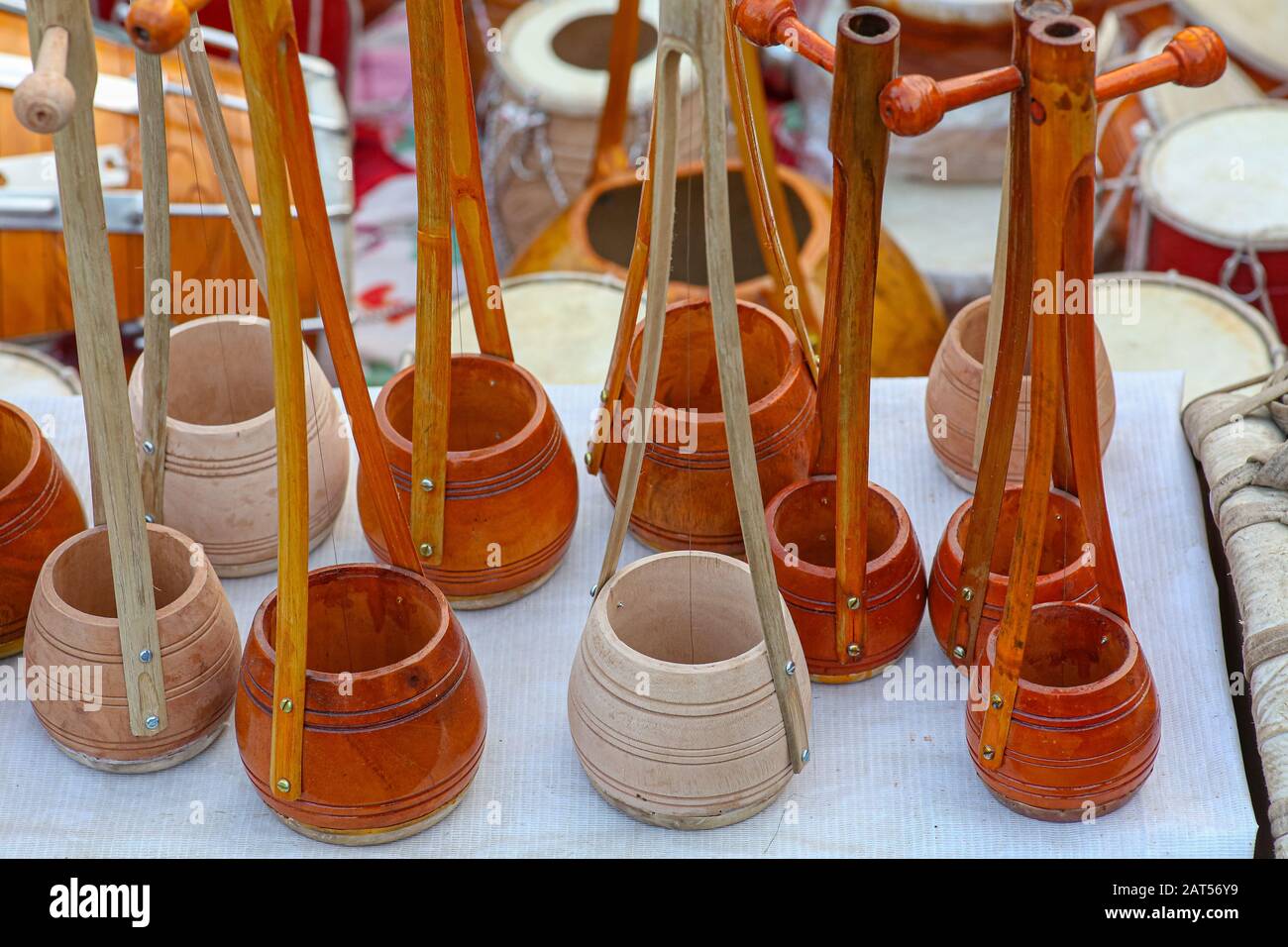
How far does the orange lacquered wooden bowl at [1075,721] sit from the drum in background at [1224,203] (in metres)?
0.86

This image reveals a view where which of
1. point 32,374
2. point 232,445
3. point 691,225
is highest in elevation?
point 232,445

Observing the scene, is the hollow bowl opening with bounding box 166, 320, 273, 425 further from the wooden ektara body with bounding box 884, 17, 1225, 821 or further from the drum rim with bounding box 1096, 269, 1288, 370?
the drum rim with bounding box 1096, 269, 1288, 370

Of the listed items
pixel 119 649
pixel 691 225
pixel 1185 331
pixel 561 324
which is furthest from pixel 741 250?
pixel 119 649

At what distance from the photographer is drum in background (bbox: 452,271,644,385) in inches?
57.0

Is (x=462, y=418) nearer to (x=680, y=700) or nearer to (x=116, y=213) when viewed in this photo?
(x=680, y=700)

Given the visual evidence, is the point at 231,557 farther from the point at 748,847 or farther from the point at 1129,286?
the point at 1129,286

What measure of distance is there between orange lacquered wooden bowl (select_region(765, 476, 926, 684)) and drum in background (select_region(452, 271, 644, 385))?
0.47 m

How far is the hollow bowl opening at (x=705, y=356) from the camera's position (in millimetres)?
1044

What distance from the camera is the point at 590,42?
6.42 ft

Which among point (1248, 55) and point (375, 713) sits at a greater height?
point (375, 713)

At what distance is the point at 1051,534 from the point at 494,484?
1.06 ft

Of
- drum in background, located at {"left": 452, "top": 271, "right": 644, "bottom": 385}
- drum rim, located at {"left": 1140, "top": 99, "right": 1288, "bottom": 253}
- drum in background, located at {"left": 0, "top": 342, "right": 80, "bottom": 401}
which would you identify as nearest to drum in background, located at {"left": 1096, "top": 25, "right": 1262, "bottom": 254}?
drum rim, located at {"left": 1140, "top": 99, "right": 1288, "bottom": 253}

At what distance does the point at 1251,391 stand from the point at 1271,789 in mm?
363

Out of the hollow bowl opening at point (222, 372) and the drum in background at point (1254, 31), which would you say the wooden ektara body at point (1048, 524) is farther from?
the drum in background at point (1254, 31)
